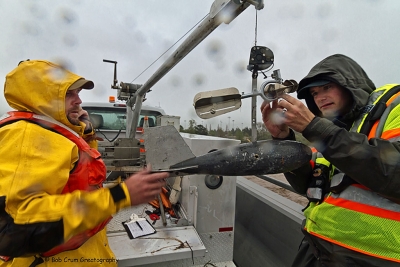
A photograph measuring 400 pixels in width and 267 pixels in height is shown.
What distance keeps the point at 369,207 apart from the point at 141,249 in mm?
2022

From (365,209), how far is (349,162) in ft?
1.24

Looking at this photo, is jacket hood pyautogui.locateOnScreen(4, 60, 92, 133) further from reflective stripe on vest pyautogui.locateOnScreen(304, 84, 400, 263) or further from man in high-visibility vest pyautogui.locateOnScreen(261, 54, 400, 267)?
reflective stripe on vest pyautogui.locateOnScreen(304, 84, 400, 263)

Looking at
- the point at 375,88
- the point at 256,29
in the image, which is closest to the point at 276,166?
the point at 256,29

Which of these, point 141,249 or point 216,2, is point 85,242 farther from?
point 216,2

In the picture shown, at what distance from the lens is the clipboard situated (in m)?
2.59

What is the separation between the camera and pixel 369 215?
4.35ft

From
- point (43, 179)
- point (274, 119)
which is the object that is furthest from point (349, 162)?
point (43, 179)

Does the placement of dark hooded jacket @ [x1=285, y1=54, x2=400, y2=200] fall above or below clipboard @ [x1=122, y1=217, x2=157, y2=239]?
above

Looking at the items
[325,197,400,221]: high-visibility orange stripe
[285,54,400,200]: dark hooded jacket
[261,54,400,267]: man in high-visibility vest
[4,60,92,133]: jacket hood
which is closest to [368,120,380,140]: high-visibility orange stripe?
[261,54,400,267]: man in high-visibility vest

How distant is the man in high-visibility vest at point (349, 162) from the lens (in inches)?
46.6

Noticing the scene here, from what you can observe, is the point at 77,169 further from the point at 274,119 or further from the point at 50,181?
the point at 274,119

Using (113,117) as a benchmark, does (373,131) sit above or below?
below

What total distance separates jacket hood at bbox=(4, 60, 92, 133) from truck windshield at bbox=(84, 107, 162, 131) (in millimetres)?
3928

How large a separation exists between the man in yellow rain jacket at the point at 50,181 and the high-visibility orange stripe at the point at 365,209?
1121 millimetres
